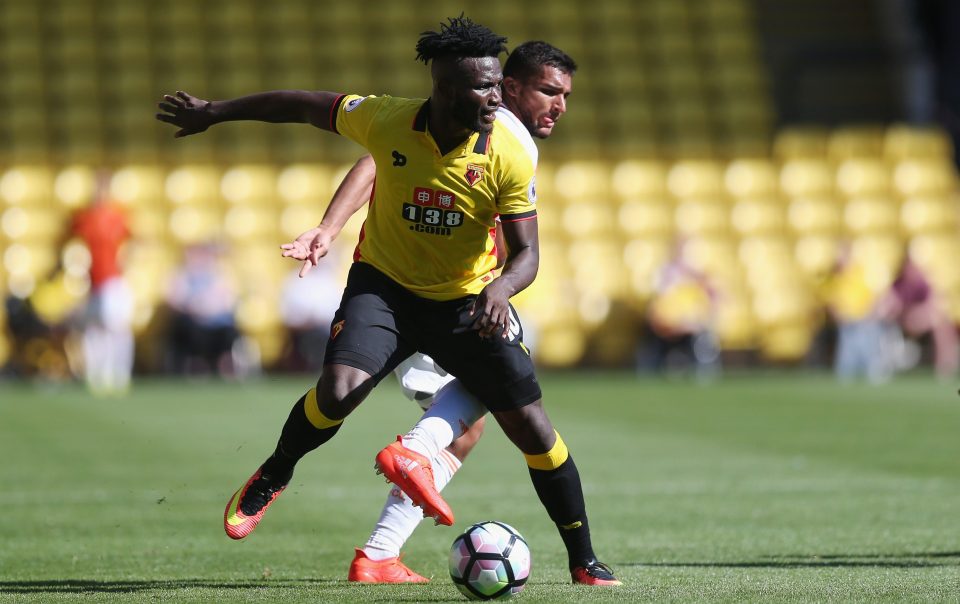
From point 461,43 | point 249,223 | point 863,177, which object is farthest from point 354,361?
point 863,177

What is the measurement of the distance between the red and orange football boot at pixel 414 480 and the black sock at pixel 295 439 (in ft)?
1.23

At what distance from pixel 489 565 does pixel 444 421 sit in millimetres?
617

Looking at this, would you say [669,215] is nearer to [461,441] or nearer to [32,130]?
[32,130]

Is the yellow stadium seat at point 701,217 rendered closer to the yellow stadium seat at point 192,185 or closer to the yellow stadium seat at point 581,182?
the yellow stadium seat at point 581,182

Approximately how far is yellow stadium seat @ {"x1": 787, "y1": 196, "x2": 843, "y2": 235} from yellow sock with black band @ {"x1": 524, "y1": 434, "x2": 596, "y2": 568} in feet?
51.8

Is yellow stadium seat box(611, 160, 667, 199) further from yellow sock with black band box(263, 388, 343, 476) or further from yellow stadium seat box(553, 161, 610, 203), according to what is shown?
yellow sock with black band box(263, 388, 343, 476)

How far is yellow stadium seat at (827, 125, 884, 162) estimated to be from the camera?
20938mm

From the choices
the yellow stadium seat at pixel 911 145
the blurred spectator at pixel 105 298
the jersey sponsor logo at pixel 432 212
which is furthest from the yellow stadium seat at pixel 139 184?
the jersey sponsor logo at pixel 432 212

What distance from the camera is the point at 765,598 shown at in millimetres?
4844

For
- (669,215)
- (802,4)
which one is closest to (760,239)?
(669,215)

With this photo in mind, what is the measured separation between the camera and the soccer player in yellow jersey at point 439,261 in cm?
504

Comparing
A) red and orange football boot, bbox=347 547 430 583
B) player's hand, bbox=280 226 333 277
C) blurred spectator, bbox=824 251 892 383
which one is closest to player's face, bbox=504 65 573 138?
player's hand, bbox=280 226 333 277

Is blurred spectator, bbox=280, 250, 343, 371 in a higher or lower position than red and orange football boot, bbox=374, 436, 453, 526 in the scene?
lower

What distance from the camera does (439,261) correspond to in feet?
17.3
